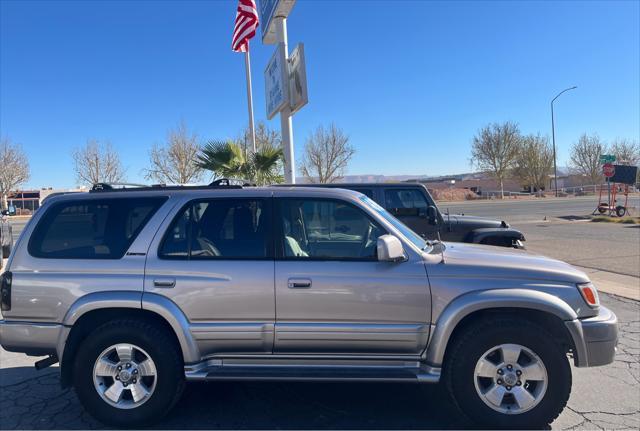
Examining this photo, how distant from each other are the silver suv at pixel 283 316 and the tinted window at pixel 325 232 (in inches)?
1.3

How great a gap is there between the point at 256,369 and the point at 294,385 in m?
0.87

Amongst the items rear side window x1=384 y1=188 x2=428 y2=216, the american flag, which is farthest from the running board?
the american flag

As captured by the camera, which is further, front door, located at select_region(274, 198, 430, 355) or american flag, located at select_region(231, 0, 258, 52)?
american flag, located at select_region(231, 0, 258, 52)

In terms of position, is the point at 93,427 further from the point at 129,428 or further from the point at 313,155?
the point at 313,155

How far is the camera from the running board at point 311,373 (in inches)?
120

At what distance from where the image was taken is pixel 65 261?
327 cm

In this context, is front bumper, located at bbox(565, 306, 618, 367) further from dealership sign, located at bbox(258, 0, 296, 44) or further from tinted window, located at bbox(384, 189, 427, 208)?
dealership sign, located at bbox(258, 0, 296, 44)

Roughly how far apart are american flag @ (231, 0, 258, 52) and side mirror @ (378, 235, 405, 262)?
434 inches

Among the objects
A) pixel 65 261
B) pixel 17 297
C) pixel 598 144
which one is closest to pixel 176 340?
pixel 65 261

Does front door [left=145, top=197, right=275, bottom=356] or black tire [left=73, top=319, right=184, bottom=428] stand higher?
front door [left=145, top=197, right=275, bottom=356]

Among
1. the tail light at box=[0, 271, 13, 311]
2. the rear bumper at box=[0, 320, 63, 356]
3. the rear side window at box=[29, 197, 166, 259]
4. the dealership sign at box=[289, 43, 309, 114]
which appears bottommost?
the rear bumper at box=[0, 320, 63, 356]

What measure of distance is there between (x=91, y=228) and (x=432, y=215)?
5276 millimetres

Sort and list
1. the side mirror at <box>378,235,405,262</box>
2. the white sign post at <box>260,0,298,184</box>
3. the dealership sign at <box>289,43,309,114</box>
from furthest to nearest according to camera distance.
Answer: the white sign post at <box>260,0,298,184</box> → the dealership sign at <box>289,43,309,114</box> → the side mirror at <box>378,235,405,262</box>

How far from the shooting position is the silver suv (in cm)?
307
